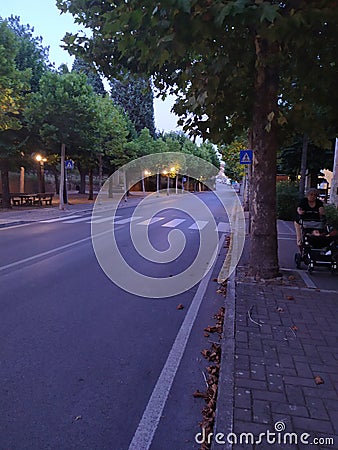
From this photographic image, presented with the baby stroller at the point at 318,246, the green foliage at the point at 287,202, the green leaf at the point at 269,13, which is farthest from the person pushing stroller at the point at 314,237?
the green foliage at the point at 287,202

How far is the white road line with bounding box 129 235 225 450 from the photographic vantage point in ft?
8.82

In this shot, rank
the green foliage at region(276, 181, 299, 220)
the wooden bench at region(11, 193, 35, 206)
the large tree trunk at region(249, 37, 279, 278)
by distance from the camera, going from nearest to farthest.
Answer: the large tree trunk at region(249, 37, 279, 278) → the green foliage at region(276, 181, 299, 220) → the wooden bench at region(11, 193, 35, 206)

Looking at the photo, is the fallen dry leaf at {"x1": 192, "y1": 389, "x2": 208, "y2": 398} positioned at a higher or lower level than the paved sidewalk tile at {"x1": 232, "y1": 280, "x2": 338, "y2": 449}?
lower

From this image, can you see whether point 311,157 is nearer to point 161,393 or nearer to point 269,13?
point 269,13

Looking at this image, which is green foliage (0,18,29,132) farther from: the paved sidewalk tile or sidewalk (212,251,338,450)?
the paved sidewalk tile

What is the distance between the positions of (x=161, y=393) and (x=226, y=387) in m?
0.59

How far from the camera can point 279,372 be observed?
343 cm

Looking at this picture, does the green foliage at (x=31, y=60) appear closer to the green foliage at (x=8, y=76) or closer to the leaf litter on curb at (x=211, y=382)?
the green foliage at (x=8, y=76)

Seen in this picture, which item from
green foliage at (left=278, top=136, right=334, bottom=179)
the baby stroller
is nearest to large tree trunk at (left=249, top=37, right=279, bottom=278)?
the baby stroller

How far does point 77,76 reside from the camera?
21562 millimetres

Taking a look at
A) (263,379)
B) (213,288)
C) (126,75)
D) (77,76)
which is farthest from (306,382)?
(77,76)

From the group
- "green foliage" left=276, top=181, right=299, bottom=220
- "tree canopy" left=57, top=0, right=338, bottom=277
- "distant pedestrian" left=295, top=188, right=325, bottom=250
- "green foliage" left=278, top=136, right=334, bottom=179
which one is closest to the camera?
"tree canopy" left=57, top=0, right=338, bottom=277

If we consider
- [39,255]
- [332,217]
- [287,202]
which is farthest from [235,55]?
[287,202]

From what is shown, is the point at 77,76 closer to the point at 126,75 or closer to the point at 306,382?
the point at 126,75
